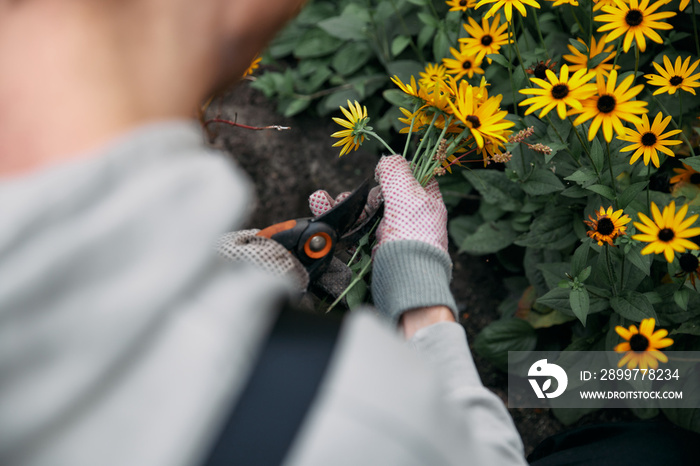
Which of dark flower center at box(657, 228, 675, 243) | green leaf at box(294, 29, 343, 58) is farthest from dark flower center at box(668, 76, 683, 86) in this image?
green leaf at box(294, 29, 343, 58)

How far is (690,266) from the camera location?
0.97m

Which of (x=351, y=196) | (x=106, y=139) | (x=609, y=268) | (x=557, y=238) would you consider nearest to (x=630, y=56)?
(x=557, y=238)

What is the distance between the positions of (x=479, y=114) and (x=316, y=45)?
1.34 meters

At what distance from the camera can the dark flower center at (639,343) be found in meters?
0.94

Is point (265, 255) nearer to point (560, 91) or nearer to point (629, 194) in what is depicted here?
point (560, 91)

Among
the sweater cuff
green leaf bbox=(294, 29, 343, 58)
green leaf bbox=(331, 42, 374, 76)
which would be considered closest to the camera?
the sweater cuff

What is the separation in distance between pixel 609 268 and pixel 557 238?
262 millimetres

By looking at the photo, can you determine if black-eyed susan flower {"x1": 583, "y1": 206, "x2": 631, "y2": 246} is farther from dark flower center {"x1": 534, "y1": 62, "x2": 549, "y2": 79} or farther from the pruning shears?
the pruning shears

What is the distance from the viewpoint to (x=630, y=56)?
132 centimetres

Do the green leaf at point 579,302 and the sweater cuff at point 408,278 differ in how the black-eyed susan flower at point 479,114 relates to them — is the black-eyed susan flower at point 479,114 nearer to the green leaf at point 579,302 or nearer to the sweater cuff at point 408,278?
the sweater cuff at point 408,278

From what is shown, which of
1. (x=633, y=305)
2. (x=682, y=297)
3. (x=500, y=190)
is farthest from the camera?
(x=500, y=190)

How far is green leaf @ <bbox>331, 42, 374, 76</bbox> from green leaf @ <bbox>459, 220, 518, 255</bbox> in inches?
31.6

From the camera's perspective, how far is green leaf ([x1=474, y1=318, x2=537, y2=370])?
1.48 meters

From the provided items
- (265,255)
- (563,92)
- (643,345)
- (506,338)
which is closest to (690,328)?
(643,345)
